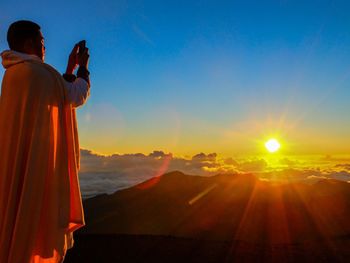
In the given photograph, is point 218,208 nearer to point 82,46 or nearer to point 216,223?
point 216,223

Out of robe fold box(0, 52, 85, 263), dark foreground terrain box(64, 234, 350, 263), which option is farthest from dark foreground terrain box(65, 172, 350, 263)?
robe fold box(0, 52, 85, 263)

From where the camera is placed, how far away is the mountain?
48.4 m

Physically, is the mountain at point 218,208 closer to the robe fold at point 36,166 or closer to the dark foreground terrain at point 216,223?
the dark foreground terrain at point 216,223

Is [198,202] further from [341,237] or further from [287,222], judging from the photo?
[341,237]

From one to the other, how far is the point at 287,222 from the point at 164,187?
3505 centimetres

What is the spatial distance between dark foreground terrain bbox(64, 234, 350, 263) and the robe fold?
5.20 meters

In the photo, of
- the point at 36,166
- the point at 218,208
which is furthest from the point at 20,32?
the point at 218,208

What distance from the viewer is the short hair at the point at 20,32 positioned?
13.0 ft

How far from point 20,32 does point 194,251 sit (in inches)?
257

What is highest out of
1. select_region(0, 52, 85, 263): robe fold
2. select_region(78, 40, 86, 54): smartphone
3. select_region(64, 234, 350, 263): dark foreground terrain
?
select_region(78, 40, 86, 54): smartphone

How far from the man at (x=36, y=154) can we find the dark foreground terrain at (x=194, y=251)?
17.1 ft

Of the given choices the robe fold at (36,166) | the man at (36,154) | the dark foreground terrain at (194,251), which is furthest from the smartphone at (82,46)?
the dark foreground terrain at (194,251)

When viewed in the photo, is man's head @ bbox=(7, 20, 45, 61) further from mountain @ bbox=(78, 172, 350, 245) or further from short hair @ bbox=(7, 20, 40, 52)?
mountain @ bbox=(78, 172, 350, 245)

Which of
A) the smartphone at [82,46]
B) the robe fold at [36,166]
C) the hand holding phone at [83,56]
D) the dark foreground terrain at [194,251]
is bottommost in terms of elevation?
the dark foreground terrain at [194,251]
